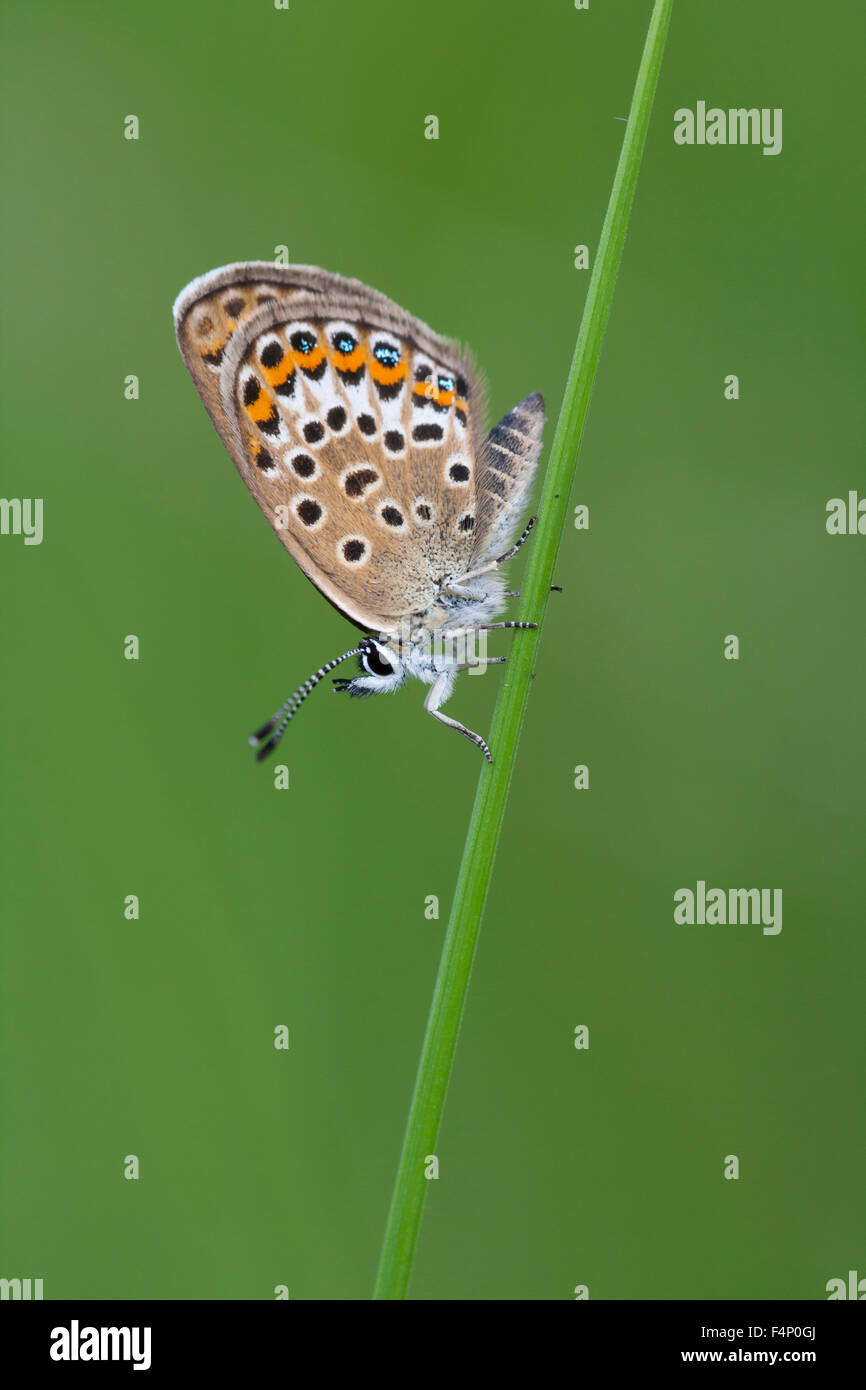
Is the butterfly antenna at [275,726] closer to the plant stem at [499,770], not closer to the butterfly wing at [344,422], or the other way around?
the butterfly wing at [344,422]

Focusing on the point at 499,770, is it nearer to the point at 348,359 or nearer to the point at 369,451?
the point at 369,451

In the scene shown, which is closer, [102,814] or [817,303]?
[102,814]

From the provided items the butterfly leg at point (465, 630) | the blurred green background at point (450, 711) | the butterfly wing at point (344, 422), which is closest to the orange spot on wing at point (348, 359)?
the butterfly wing at point (344, 422)

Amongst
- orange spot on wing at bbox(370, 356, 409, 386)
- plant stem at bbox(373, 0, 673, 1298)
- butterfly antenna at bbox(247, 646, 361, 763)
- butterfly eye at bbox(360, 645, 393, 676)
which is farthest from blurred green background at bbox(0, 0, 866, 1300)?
plant stem at bbox(373, 0, 673, 1298)

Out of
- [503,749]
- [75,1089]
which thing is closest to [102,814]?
[75,1089]

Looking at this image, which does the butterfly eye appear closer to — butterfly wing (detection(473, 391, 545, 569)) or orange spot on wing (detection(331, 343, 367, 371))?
butterfly wing (detection(473, 391, 545, 569))

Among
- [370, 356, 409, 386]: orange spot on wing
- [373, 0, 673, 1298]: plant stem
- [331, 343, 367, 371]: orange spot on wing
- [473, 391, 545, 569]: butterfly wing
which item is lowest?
[373, 0, 673, 1298]: plant stem
